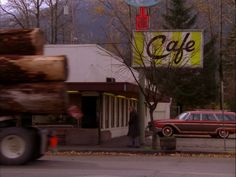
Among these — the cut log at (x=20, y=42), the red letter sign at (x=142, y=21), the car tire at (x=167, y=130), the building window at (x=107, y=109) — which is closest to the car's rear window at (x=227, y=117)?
the car tire at (x=167, y=130)

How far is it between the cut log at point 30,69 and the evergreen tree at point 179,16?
5511cm

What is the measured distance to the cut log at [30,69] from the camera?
771 cm

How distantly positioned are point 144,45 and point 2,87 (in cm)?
1825

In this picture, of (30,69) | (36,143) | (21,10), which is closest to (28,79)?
(30,69)

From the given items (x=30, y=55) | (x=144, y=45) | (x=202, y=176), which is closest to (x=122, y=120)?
(x=144, y=45)

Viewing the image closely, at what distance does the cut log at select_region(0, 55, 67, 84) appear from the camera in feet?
25.3

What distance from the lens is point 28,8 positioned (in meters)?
55.7

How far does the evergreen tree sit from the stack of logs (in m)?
55.0

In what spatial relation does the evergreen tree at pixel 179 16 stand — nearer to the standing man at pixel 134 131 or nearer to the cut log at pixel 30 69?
the standing man at pixel 134 131

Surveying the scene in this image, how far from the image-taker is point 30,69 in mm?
7754

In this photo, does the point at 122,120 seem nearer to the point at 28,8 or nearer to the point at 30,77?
the point at 28,8

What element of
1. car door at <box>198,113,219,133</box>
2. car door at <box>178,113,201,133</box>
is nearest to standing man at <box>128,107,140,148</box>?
car door at <box>178,113,201,133</box>

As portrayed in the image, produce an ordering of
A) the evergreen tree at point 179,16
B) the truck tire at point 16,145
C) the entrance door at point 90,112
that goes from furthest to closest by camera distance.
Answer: the evergreen tree at point 179,16 → the entrance door at point 90,112 → the truck tire at point 16,145

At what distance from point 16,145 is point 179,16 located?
175 ft
